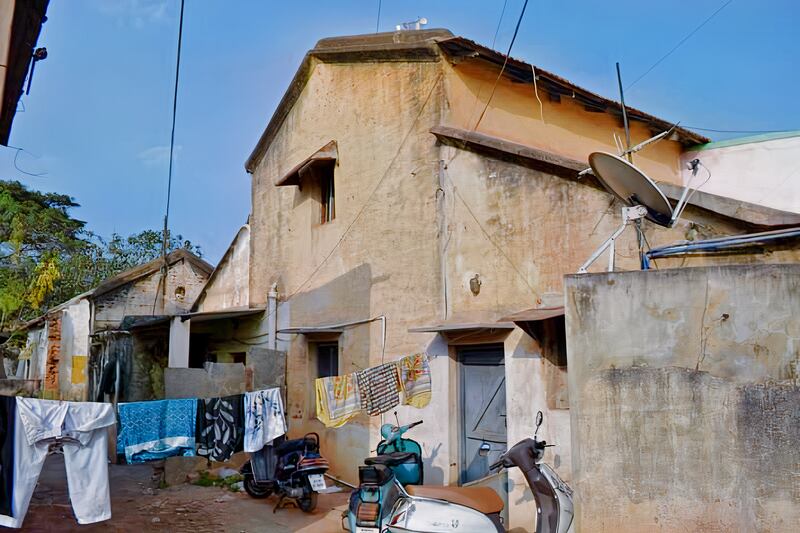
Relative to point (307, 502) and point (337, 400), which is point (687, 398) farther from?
point (307, 502)

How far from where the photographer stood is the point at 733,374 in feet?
15.5

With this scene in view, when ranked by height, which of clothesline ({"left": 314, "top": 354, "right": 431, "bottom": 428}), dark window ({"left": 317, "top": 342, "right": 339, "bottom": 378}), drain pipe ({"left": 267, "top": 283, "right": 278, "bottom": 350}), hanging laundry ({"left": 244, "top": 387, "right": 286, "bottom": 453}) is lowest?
hanging laundry ({"left": 244, "top": 387, "right": 286, "bottom": 453})

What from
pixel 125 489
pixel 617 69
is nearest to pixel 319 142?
pixel 617 69

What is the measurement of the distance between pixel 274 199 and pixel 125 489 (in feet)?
19.3

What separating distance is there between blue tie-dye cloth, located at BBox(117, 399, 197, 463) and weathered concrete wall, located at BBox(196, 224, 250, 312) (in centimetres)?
578

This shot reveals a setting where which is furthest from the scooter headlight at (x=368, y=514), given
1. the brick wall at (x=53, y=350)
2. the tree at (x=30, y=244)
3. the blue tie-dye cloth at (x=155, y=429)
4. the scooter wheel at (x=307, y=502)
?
the tree at (x=30, y=244)

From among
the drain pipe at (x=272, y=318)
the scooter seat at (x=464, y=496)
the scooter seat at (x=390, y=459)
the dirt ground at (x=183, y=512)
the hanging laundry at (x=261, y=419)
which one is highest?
the drain pipe at (x=272, y=318)

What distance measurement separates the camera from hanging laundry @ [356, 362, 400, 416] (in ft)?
24.6

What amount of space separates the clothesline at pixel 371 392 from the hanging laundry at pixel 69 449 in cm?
→ 242

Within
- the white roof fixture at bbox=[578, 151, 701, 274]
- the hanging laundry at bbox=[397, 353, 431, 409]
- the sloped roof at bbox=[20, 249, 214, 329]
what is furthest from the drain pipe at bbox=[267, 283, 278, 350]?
the sloped roof at bbox=[20, 249, 214, 329]

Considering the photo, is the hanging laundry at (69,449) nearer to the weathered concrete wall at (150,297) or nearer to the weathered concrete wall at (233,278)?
the weathered concrete wall at (233,278)

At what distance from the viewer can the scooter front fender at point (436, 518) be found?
5391 millimetres

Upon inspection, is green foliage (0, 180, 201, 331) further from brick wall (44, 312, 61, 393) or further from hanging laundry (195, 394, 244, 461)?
hanging laundry (195, 394, 244, 461)

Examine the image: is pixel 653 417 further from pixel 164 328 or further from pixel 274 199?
pixel 164 328
